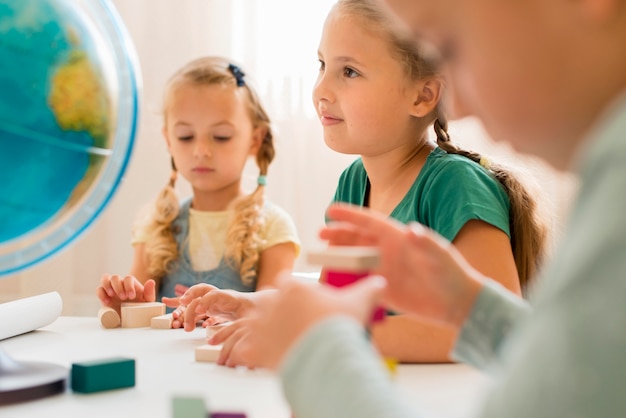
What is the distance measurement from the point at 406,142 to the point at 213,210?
2.59 ft

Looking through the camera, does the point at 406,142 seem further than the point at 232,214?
No

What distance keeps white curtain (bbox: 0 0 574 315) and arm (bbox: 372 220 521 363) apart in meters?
1.43

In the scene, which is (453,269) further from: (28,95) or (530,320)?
(28,95)

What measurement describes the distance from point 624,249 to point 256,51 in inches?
91.4

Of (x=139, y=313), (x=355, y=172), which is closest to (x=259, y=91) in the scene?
(x=355, y=172)

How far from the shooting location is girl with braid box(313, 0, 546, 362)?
112 cm

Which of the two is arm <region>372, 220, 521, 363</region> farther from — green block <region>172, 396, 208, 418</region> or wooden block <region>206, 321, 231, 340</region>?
green block <region>172, 396, 208, 418</region>

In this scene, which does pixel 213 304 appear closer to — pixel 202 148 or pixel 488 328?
pixel 488 328

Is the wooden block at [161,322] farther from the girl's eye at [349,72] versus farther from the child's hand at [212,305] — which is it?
the girl's eye at [349,72]

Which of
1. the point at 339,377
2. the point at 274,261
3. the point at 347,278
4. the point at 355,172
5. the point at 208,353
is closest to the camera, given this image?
the point at 339,377

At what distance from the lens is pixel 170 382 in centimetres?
80

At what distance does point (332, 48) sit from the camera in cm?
128

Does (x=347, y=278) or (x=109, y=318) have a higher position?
(x=347, y=278)

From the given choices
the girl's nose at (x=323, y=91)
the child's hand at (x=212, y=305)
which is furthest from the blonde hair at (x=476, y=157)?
the child's hand at (x=212, y=305)
